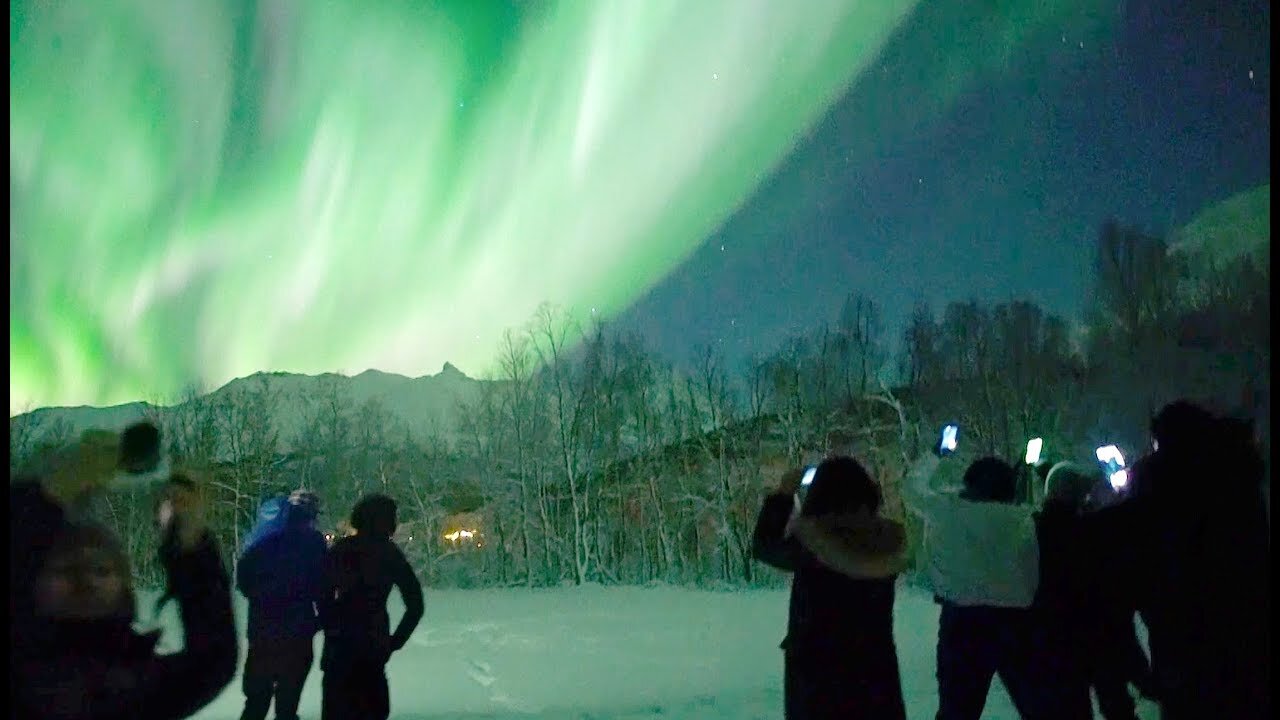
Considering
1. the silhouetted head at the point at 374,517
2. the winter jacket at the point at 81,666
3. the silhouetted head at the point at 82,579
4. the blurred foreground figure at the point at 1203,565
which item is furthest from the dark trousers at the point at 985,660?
the silhouetted head at the point at 82,579

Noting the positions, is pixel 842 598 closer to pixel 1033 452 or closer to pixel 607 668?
pixel 1033 452

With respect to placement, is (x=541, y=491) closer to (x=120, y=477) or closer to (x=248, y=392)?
(x=248, y=392)

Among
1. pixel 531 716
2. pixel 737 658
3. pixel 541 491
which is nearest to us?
Answer: pixel 531 716

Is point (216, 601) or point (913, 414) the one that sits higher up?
point (913, 414)

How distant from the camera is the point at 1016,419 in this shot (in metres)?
42.8

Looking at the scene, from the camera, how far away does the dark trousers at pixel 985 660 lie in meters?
4.64

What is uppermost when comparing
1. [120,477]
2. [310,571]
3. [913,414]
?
[913,414]

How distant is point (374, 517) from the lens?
504 cm

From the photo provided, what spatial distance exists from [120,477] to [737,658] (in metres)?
8.52

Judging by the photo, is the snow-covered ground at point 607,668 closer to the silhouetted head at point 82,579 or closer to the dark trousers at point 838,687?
the silhouetted head at point 82,579

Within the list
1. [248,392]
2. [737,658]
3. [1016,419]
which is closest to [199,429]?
[248,392]

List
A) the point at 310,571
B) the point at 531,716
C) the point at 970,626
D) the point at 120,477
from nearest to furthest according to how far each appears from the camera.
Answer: the point at 120,477
the point at 970,626
the point at 310,571
the point at 531,716

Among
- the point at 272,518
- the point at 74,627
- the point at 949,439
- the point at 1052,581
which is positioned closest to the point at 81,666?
the point at 74,627

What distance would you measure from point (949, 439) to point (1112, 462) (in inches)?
46.8
